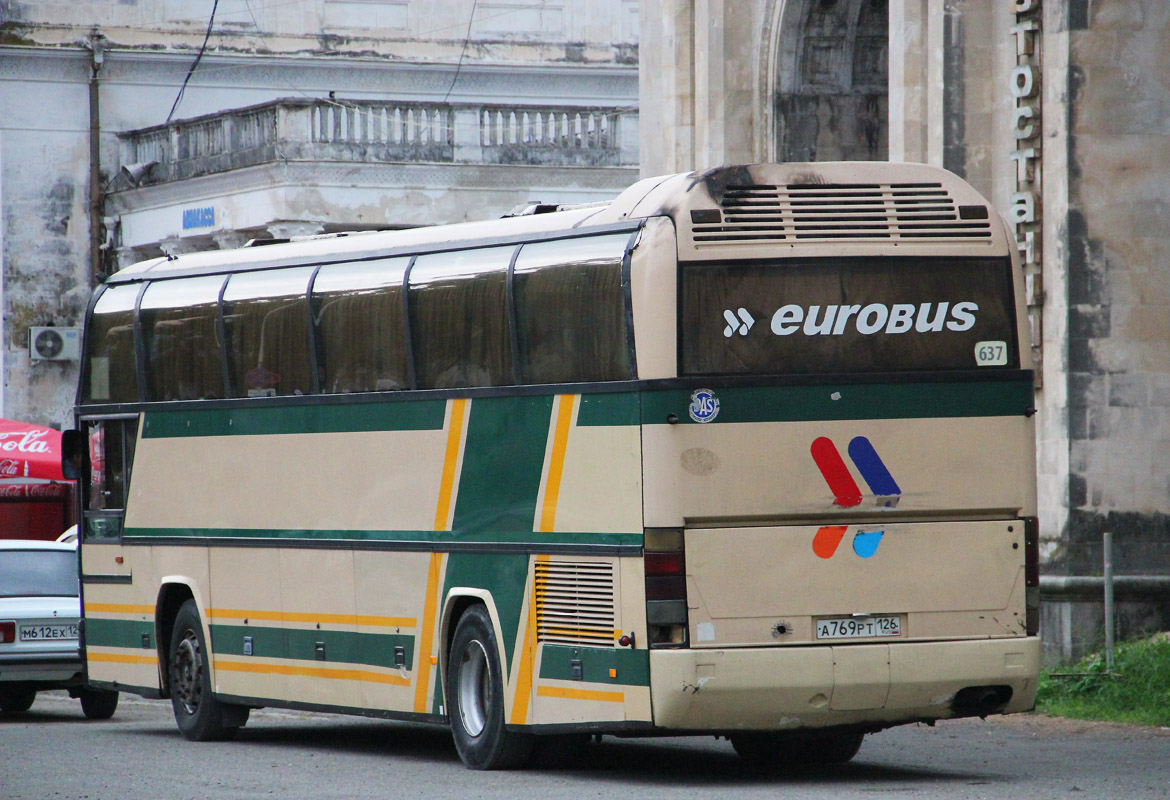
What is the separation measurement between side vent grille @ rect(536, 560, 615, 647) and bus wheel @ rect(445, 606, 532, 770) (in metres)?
0.56

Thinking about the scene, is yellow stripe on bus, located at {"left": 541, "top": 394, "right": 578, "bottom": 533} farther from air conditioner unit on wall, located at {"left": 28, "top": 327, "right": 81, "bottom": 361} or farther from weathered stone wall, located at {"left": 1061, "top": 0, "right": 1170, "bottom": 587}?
air conditioner unit on wall, located at {"left": 28, "top": 327, "right": 81, "bottom": 361}

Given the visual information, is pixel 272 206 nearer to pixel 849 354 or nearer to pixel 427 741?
pixel 427 741

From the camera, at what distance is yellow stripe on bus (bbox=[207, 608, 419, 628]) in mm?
14023

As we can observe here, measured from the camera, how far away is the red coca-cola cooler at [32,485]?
28.7 meters

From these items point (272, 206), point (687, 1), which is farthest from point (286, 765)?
point (272, 206)

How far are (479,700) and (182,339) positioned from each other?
4189mm

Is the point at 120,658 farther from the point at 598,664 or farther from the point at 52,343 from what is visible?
the point at 52,343

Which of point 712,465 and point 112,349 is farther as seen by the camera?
point 112,349

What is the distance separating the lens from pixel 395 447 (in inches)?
551

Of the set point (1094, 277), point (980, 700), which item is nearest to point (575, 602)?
point (980, 700)

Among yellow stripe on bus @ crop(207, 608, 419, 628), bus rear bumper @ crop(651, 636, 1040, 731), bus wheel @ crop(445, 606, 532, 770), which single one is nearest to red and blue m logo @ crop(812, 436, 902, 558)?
bus rear bumper @ crop(651, 636, 1040, 731)

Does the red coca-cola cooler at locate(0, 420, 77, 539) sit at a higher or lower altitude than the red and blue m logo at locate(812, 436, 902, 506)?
lower

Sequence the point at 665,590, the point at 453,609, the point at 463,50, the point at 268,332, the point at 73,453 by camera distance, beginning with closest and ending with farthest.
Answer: the point at 665,590 → the point at 453,609 → the point at 268,332 → the point at 73,453 → the point at 463,50

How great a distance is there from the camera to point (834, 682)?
470 inches
